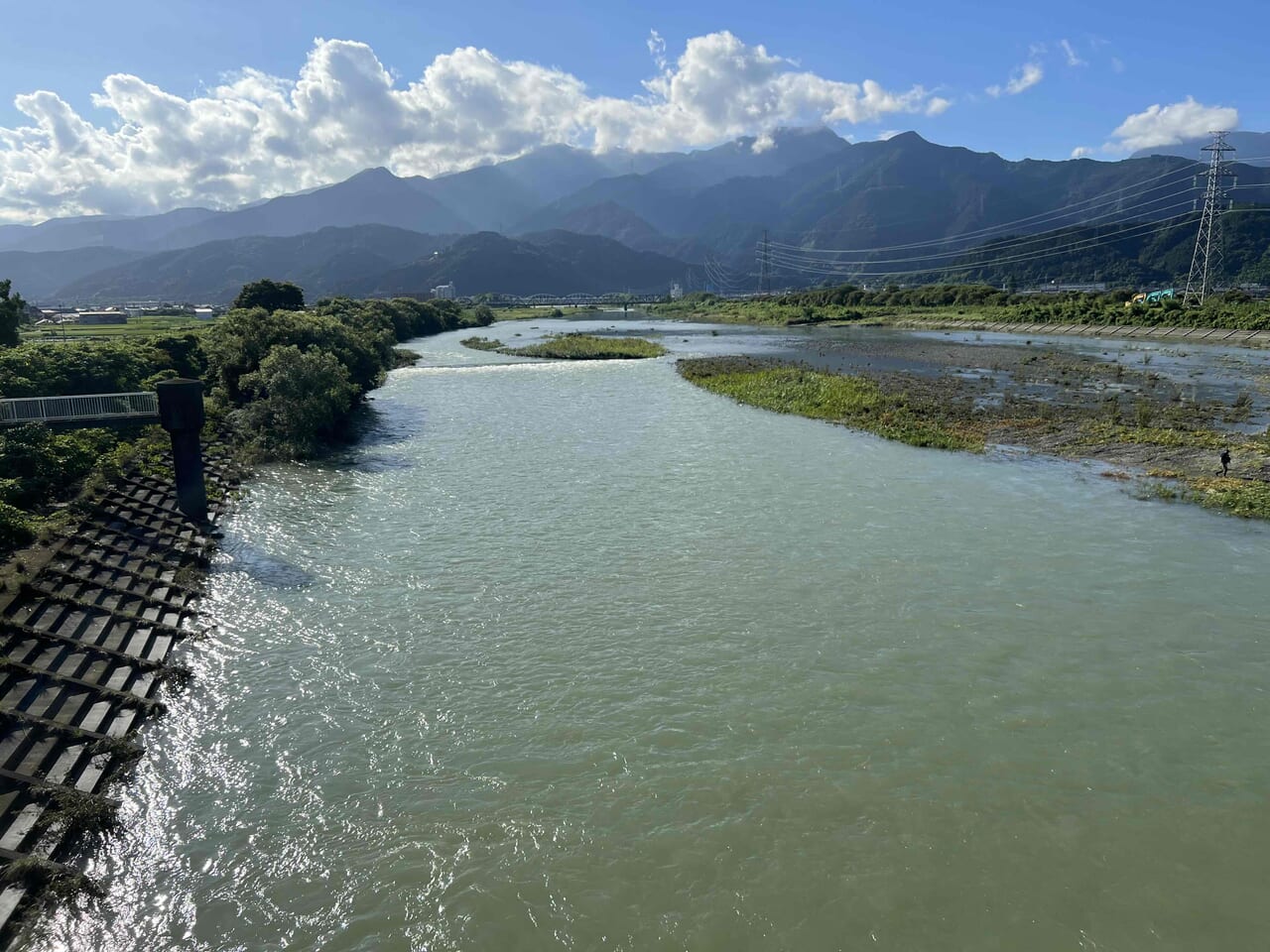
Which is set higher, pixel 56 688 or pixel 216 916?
pixel 56 688

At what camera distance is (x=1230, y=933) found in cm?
1040

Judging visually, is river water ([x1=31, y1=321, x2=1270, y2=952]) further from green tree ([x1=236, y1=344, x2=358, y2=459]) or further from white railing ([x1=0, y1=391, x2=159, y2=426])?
green tree ([x1=236, y1=344, x2=358, y2=459])

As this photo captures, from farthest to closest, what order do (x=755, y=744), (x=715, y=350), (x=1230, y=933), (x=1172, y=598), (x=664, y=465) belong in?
(x=715, y=350) < (x=664, y=465) < (x=1172, y=598) < (x=755, y=744) < (x=1230, y=933)

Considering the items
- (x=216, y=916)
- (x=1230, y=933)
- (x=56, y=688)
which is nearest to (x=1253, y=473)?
(x=1230, y=933)

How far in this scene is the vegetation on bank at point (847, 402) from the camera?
4112 cm

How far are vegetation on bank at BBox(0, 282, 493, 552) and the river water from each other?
6048 mm

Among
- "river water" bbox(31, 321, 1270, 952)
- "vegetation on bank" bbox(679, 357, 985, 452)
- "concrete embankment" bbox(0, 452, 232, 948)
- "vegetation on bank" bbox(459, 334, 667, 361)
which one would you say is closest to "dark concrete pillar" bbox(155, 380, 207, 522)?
"river water" bbox(31, 321, 1270, 952)

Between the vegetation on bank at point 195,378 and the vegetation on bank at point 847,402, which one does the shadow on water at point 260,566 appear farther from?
the vegetation on bank at point 847,402

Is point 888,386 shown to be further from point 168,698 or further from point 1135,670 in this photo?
point 168,698

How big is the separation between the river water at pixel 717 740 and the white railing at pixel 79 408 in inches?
277

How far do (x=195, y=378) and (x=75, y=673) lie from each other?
37.2 metres

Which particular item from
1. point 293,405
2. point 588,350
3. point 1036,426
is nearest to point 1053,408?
point 1036,426

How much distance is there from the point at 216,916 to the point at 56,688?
754 cm

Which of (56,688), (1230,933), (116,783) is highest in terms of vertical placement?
(56,688)
